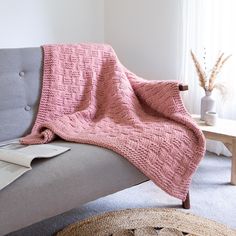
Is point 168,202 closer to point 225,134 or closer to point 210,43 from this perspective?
point 225,134

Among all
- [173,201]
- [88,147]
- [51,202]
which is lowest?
[173,201]

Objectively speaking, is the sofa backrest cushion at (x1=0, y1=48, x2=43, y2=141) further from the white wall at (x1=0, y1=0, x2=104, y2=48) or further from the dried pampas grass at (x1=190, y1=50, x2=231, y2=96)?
the dried pampas grass at (x1=190, y1=50, x2=231, y2=96)

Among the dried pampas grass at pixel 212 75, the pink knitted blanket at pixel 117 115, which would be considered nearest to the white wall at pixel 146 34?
the dried pampas grass at pixel 212 75

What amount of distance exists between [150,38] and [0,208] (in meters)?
2.15

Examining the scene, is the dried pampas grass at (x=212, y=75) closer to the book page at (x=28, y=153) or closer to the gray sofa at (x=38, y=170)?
the gray sofa at (x=38, y=170)

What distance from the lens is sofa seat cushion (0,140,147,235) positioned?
1.20 meters

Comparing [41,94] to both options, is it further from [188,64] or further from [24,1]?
[188,64]

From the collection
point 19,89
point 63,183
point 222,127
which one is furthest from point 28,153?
point 222,127

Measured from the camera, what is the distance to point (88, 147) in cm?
153

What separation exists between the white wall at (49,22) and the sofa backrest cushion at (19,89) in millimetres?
834

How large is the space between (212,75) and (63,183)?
4.77 feet

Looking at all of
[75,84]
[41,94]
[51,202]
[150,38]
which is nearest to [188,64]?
[150,38]

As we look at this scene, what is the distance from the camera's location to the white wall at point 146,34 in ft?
9.40

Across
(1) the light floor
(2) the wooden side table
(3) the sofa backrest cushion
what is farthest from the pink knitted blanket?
(2) the wooden side table
